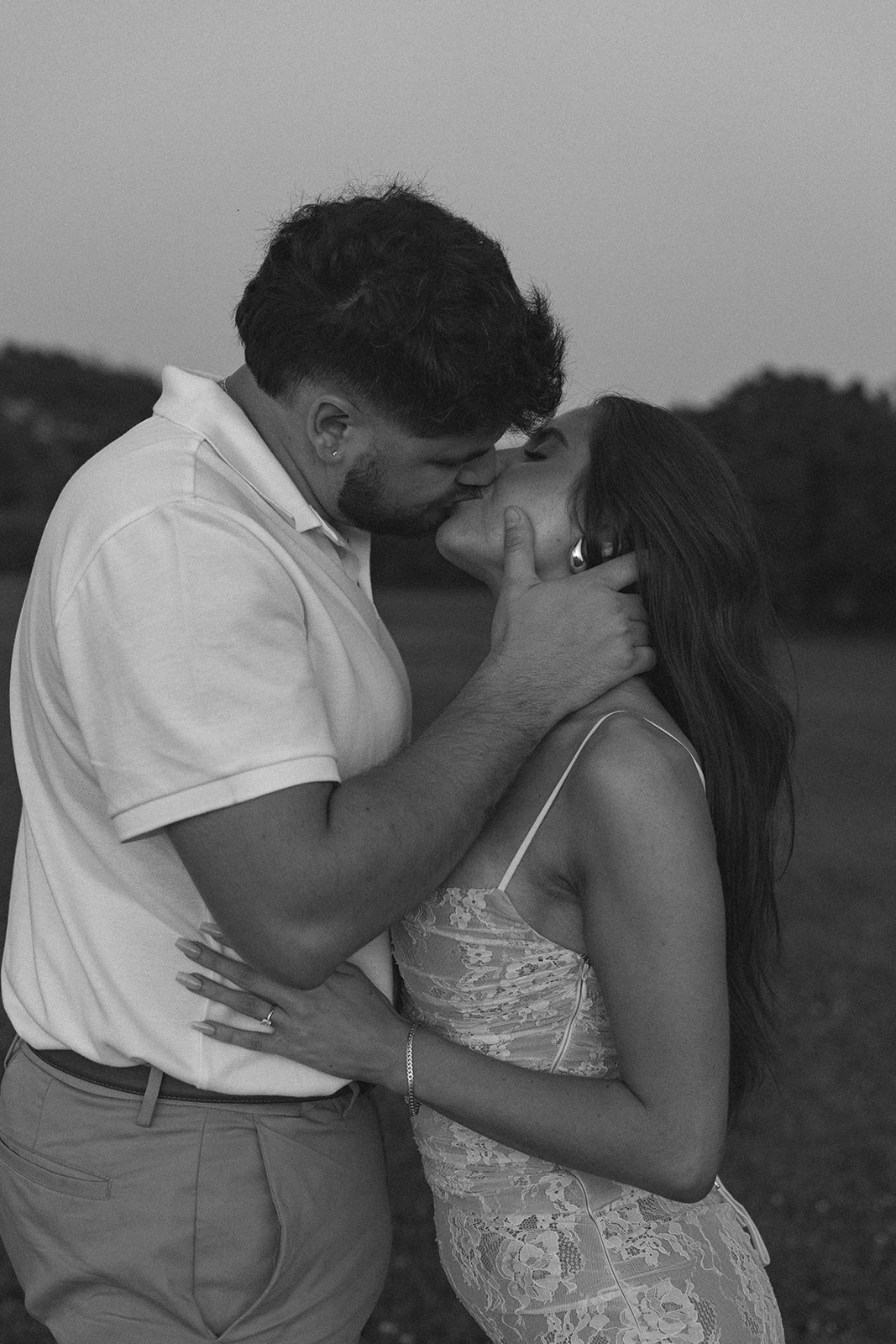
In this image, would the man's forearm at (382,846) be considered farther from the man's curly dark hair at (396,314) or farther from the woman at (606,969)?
the man's curly dark hair at (396,314)

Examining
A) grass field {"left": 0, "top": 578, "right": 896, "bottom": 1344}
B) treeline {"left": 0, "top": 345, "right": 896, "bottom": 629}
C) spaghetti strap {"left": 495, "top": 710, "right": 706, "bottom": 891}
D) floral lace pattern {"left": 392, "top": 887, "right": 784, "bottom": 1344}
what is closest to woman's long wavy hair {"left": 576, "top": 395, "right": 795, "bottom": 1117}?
spaghetti strap {"left": 495, "top": 710, "right": 706, "bottom": 891}

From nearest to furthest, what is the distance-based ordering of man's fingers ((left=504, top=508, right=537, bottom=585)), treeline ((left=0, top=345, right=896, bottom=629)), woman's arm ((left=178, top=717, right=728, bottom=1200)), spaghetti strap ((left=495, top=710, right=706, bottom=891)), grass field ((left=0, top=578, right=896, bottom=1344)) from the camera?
1. woman's arm ((left=178, top=717, right=728, bottom=1200))
2. spaghetti strap ((left=495, top=710, right=706, bottom=891))
3. man's fingers ((left=504, top=508, right=537, bottom=585))
4. grass field ((left=0, top=578, right=896, bottom=1344))
5. treeline ((left=0, top=345, right=896, bottom=629))

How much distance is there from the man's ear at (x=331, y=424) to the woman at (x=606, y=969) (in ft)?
1.24

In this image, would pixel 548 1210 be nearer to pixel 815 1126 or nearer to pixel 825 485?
pixel 815 1126

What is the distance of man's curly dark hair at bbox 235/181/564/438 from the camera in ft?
6.91

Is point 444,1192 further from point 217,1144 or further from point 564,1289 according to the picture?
point 217,1144

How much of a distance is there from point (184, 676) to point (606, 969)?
0.84 m

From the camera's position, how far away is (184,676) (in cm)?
174

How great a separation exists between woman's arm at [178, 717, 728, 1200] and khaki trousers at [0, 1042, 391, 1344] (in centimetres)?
17

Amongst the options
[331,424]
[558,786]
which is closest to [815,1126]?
[558,786]

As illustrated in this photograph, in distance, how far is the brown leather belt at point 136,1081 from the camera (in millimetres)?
2092

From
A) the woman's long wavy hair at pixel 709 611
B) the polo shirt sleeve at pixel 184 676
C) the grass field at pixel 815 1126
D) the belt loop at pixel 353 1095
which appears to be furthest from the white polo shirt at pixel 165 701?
the grass field at pixel 815 1126

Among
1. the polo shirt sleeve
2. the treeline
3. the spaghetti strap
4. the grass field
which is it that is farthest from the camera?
the treeline

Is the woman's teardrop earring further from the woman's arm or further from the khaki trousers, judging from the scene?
the khaki trousers
